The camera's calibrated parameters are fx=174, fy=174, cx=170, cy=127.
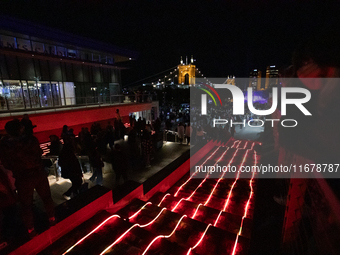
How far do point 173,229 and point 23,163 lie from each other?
8.08 ft

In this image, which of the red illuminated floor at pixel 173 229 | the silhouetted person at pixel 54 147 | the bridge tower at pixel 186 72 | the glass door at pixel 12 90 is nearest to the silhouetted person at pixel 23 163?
the red illuminated floor at pixel 173 229

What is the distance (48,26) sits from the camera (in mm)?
13852

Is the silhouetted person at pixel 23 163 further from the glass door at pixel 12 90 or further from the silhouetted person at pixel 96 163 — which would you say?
the glass door at pixel 12 90

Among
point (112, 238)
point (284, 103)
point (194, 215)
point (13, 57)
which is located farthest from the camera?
point (13, 57)

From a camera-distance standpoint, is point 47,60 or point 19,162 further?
point 47,60

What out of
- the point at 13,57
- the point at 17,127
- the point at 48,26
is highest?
the point at 48,26

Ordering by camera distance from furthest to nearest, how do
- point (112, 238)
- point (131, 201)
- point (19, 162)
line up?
point (131, 201)
point (112, 238)
point (19, 162)

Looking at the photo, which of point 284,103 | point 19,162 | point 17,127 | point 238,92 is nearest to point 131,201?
point 19,162

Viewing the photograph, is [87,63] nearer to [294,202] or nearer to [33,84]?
[33,84]

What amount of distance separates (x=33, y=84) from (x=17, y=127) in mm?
14897

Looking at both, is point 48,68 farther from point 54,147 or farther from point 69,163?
point 69,163

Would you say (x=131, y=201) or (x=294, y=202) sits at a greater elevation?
(x=294, y=202)

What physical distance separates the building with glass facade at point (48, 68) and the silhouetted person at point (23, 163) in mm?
9280

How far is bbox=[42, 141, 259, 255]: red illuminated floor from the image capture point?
251cm
